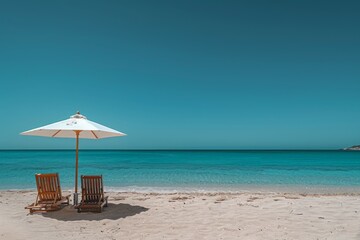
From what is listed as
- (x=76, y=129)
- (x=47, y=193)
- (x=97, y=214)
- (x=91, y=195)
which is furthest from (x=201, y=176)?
(x=76, y=129)

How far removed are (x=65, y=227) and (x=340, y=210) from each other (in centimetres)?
609

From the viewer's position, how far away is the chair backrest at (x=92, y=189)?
6.52 metres

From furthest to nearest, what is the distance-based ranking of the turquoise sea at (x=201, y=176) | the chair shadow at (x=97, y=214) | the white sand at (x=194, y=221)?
1. the turquoise sea at (x=201, y=176)
2. the chair shadow at (x=97, y=214)
3. the white sand at (x=194, y=221)

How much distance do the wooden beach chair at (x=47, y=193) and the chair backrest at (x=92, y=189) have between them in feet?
2.11

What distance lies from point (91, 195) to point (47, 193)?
104 cm

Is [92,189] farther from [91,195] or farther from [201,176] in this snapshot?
[201,176]

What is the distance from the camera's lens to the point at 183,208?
6969 mm

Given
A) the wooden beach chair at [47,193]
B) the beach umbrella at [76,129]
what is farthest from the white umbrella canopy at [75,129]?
the wooden beach chair at [47,193]

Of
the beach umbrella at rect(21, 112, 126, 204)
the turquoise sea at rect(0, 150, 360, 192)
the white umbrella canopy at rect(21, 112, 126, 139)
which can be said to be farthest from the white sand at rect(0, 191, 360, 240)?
the turquoise sea at rect(0, 150, 360, 192)

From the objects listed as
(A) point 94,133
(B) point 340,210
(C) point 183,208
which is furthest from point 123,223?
(B) point 340,210

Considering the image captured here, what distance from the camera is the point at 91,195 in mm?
6621

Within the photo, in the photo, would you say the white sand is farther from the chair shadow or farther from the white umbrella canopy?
the white umbrella canopy

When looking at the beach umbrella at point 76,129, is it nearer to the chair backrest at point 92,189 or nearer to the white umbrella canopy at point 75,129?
the white umbrella canopy at point 75,129

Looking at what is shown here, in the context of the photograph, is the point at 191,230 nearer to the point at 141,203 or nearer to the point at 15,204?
the point at 141,203
